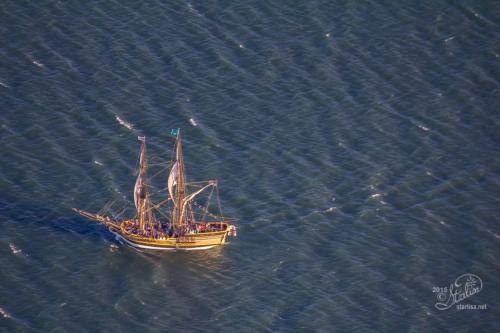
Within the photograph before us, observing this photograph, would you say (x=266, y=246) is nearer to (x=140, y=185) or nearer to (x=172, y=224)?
(x=172, y=224)

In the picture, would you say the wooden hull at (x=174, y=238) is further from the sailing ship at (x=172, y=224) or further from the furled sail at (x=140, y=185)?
the furled sail at (x=140, y=185)

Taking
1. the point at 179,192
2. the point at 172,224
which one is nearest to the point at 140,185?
the point at 179,192

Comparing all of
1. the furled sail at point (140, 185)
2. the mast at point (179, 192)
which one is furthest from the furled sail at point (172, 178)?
the furled sail at point (140, 185)

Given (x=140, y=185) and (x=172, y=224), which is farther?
(x=172, y=224)

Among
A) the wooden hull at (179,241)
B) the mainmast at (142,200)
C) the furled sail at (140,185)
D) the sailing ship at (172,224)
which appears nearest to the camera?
the wooden hull at (179,241)

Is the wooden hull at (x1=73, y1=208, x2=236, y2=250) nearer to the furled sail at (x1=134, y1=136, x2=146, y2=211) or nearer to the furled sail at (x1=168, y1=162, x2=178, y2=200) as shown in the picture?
the furled sail at (x1=134, y1=136, x2=146, y2=211)

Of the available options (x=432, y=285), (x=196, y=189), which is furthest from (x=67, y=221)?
(x=432, y=285)

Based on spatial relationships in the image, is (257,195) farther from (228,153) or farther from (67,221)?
(67,221)
